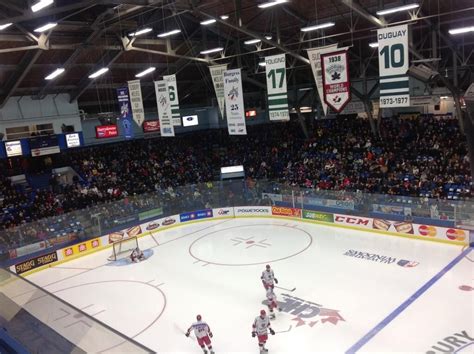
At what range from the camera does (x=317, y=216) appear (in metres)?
22.1

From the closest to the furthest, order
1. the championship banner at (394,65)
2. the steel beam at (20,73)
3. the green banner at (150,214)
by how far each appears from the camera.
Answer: the championship banner at (394,65) < the steel beam at (20,73) < the green banner at (150,214)

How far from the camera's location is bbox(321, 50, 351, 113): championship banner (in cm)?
1432

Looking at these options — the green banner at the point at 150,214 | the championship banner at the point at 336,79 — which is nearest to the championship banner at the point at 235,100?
the championship banner at the point at 336,79

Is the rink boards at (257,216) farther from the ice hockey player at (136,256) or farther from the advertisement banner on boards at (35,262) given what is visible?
the ice hockey player at (136,256)

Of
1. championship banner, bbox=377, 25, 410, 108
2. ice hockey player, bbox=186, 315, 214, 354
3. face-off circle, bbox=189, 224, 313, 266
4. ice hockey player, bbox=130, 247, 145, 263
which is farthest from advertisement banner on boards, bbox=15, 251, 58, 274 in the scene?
championship banner, bbox=377, 25, 410, 108

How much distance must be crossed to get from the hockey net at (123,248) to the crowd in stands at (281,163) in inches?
92.9

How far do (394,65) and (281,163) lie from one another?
1804 centimetres

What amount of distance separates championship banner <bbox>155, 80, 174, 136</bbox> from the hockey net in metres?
5.52

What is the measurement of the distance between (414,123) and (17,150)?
78.8ft

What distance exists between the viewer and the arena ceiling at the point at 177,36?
60.0 feet

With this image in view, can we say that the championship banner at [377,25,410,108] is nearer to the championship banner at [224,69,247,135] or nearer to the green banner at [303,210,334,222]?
the championship banner at [224,69,247,135]

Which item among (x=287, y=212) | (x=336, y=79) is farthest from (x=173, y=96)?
(x=287, y=212)

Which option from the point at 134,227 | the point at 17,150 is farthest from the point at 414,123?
the point at 17,150

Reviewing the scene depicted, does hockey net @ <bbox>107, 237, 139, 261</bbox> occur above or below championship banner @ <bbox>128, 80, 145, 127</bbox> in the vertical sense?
below
